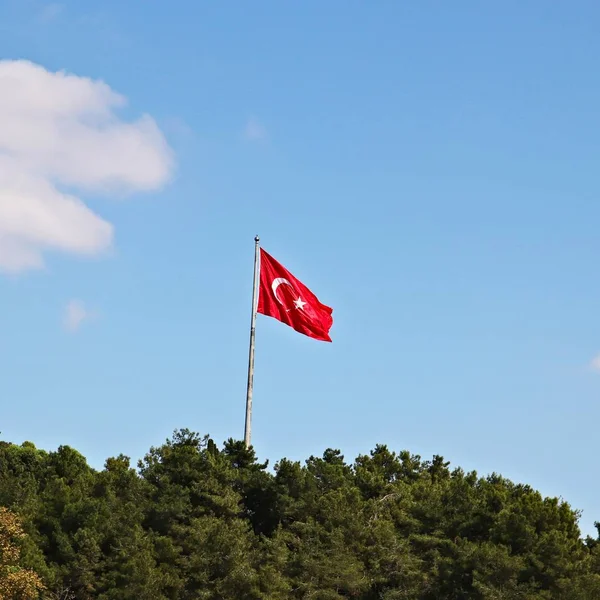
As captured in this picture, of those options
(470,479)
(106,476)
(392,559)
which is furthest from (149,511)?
(470,479)

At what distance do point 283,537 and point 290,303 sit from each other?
11777 mm

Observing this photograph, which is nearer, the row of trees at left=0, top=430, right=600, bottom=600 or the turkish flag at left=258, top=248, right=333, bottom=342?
the row of trees at left=0, top=430, right=600, bottom=600

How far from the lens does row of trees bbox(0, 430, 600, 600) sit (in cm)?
5438

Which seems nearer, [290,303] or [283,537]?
[290,303]

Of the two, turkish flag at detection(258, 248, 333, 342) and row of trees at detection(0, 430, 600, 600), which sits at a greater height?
turkish flag at detection(258, 248, 333, 342)

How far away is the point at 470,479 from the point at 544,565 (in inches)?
459

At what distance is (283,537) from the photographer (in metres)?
58.2

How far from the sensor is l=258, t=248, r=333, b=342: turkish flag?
185 ft

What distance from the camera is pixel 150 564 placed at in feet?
182

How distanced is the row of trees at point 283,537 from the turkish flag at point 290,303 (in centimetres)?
949

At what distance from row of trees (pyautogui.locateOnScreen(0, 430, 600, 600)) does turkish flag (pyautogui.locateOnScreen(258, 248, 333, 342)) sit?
9.49m

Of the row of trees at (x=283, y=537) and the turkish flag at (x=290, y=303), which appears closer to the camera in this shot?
the row of trees at (x=283, y=537)

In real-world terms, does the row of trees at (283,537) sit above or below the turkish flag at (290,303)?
below

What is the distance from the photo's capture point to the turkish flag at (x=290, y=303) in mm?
56281
